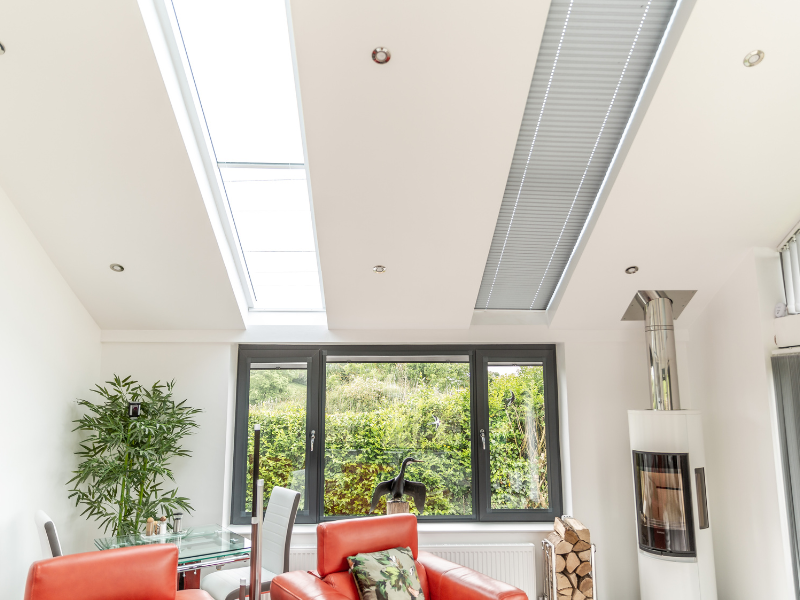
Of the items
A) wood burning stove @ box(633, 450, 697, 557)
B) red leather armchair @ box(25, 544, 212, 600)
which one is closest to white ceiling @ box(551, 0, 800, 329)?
wood burning stove @ box(633, 450, 697, 557)

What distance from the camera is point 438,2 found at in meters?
2.53

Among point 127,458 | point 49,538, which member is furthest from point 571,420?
point 49,538

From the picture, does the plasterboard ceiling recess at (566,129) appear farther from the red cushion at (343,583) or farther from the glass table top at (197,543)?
the glass table top at (197,543)

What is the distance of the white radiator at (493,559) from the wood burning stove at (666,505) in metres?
0.86

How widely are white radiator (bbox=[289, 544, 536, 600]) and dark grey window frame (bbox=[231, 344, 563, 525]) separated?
0.35m

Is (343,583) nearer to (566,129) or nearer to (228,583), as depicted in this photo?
(228,583)

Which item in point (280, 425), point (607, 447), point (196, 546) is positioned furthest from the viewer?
point (280, 425)

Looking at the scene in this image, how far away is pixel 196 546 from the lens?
359 cm

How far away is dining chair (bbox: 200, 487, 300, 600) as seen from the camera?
3.65 metres

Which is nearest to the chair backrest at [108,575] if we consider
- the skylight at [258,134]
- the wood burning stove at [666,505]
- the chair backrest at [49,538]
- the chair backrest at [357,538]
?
the chair backrest at [49,538]

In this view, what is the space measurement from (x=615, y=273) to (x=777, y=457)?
60.7 inches

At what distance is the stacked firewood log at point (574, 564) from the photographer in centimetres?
428

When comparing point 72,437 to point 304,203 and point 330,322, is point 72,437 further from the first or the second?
point 304,203

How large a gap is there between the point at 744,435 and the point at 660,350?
78 cm
